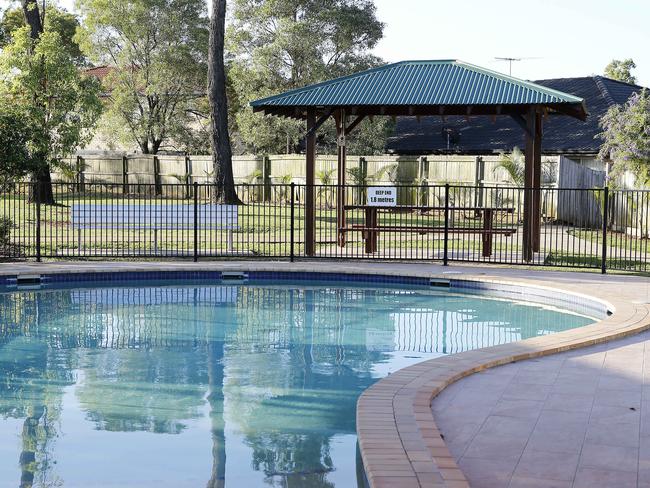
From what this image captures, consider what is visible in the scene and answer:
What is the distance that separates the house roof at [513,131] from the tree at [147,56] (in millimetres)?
9610

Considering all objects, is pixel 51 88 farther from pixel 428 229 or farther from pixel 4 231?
pixel 428 229

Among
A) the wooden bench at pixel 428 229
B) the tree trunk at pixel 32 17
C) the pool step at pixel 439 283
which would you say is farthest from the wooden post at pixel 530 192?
the tree trunk at pixel 32 17

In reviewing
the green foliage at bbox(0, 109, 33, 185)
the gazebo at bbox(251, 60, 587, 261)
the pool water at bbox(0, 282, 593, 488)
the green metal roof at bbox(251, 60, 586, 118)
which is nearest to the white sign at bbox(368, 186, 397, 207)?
the gazebo at bbox(251, 60, 587, 261)

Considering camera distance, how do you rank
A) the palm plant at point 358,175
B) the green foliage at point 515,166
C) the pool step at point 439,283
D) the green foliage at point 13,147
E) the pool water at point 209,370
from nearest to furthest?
the pool water at point 209,370 < the pool step at point 439,283 < the green foliage at point 13,147 < the green foliage at point 515,166 < the palm plant at point 358,175

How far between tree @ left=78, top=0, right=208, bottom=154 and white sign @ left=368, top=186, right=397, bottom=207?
77.5 ft

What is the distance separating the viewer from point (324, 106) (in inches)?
659

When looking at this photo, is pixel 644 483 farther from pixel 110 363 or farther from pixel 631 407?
pixel 110 363

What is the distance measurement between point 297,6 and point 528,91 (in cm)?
1949

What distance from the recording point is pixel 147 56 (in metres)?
38.2

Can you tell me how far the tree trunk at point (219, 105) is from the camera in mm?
24155

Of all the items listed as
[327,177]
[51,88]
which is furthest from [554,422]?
[327,177]

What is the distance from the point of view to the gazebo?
1587cm

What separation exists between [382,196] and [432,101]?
1.90 metres

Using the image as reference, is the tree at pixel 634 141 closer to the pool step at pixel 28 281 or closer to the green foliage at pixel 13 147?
the green foliage at pixel 13 147
